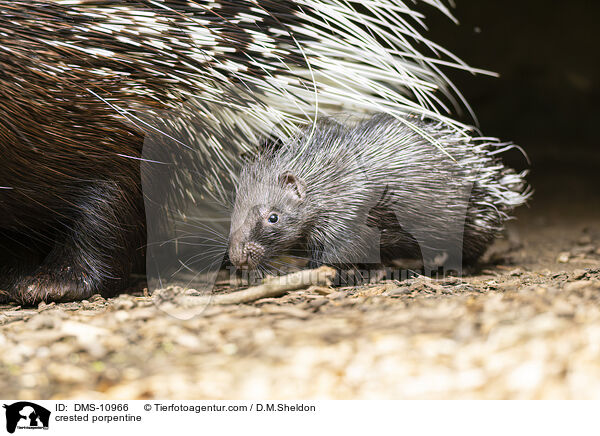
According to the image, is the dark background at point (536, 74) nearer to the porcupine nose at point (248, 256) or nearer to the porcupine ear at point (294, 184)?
the porcupine ear at point (294, 184)

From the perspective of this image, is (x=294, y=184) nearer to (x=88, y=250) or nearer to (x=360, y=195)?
(x=360, y=195)

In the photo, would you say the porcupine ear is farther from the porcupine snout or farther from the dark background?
the dark background

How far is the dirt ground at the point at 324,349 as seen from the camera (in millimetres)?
1360

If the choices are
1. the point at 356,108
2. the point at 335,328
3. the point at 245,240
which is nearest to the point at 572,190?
the point at 356,108

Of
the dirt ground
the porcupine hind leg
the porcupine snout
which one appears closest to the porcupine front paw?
the porcupine hind leg

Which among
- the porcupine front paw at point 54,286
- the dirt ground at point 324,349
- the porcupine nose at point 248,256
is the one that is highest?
the dirt ground at point 324,349

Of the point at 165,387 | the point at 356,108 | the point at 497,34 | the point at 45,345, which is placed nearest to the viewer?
the point at 165,387

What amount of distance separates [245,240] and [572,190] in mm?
5403

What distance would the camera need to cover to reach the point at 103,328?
181cm

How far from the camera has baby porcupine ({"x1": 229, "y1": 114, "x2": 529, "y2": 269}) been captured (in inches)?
105

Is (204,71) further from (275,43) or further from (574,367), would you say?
(574,367)

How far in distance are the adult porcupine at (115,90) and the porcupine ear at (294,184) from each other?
26cm

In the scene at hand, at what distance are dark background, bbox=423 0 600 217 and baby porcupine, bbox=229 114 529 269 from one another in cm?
499

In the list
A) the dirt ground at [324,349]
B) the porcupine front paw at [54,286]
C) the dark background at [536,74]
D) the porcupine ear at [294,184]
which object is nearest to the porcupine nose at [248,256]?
the porcupine ear at [294,184]
